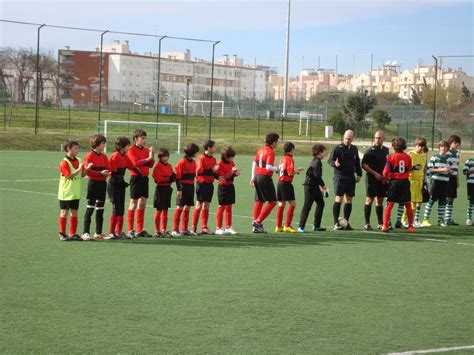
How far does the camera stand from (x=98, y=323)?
7.52 meters

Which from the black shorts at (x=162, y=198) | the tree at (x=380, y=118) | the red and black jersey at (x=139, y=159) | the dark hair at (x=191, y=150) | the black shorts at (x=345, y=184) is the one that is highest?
the tree at (x=380, y=118)

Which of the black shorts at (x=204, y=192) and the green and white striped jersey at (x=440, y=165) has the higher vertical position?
the green and white striped jersey at (x=440, y=165)

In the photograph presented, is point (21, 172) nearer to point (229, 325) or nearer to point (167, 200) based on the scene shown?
point (167, 200)

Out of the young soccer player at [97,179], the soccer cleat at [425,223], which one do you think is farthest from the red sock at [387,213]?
the young soccer player at [97,179]

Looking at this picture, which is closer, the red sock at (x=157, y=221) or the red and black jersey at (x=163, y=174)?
the red and black jersey at (x=163, y=174)

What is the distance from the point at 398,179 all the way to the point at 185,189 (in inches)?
158

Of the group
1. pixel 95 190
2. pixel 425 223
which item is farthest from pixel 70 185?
pixel 425 223

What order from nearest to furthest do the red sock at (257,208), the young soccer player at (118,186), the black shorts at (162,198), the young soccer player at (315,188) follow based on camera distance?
the young soccer player at (118,186) < the black shorts at (162,198) < the red sock at (257,208) < the young soccer player at (315,188)

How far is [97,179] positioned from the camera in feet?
42.0

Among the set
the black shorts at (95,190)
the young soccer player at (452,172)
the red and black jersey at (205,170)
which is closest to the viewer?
the black shorts at (95,190)

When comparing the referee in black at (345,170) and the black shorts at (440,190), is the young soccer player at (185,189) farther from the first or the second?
the black shorts at (440,190)

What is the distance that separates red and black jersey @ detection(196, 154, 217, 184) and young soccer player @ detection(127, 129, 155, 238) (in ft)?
3.28

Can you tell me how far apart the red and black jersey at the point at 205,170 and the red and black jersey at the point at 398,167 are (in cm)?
330

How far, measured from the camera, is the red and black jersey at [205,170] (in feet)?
45.7
